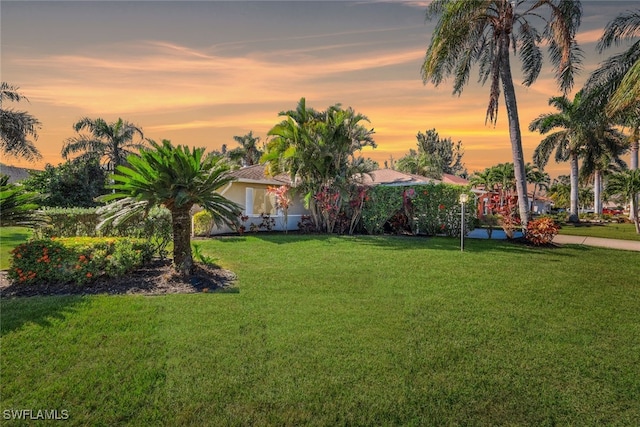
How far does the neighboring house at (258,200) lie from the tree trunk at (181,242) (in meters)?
9.46

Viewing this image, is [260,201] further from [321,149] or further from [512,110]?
[512,110]

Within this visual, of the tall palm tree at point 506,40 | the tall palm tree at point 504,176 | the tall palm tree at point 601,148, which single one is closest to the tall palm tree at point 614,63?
the tall palm tree at point 506,40

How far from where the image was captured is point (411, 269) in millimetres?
9312

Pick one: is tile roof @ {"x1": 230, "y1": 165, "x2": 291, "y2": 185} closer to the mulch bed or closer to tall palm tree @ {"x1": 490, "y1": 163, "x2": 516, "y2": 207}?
the mulch bed

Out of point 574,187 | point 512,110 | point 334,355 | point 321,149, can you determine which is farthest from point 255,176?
point 574,187

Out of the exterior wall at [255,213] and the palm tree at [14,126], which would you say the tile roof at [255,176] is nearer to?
the exterior wall at [255,213]

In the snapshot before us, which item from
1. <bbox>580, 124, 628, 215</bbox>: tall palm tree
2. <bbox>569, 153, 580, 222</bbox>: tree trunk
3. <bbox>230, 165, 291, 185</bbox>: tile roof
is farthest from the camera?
<bbox>580, 124, 628, 215</bbox>: tall palm tree

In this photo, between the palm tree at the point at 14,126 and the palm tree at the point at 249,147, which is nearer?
the palm tree at the point at 14,126

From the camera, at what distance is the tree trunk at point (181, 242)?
7.69 metres

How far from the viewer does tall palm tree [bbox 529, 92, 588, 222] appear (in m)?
32.4

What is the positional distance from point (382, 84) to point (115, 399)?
38.4 ft

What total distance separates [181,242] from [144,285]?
1.14 meters

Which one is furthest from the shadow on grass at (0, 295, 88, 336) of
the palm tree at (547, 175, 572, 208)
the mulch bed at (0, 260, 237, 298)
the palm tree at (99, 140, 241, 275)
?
the palm tree at (547, 175, 572, 208)

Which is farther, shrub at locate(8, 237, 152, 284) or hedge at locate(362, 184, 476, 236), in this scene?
hedge at locate(362, 184, 476, 236)
